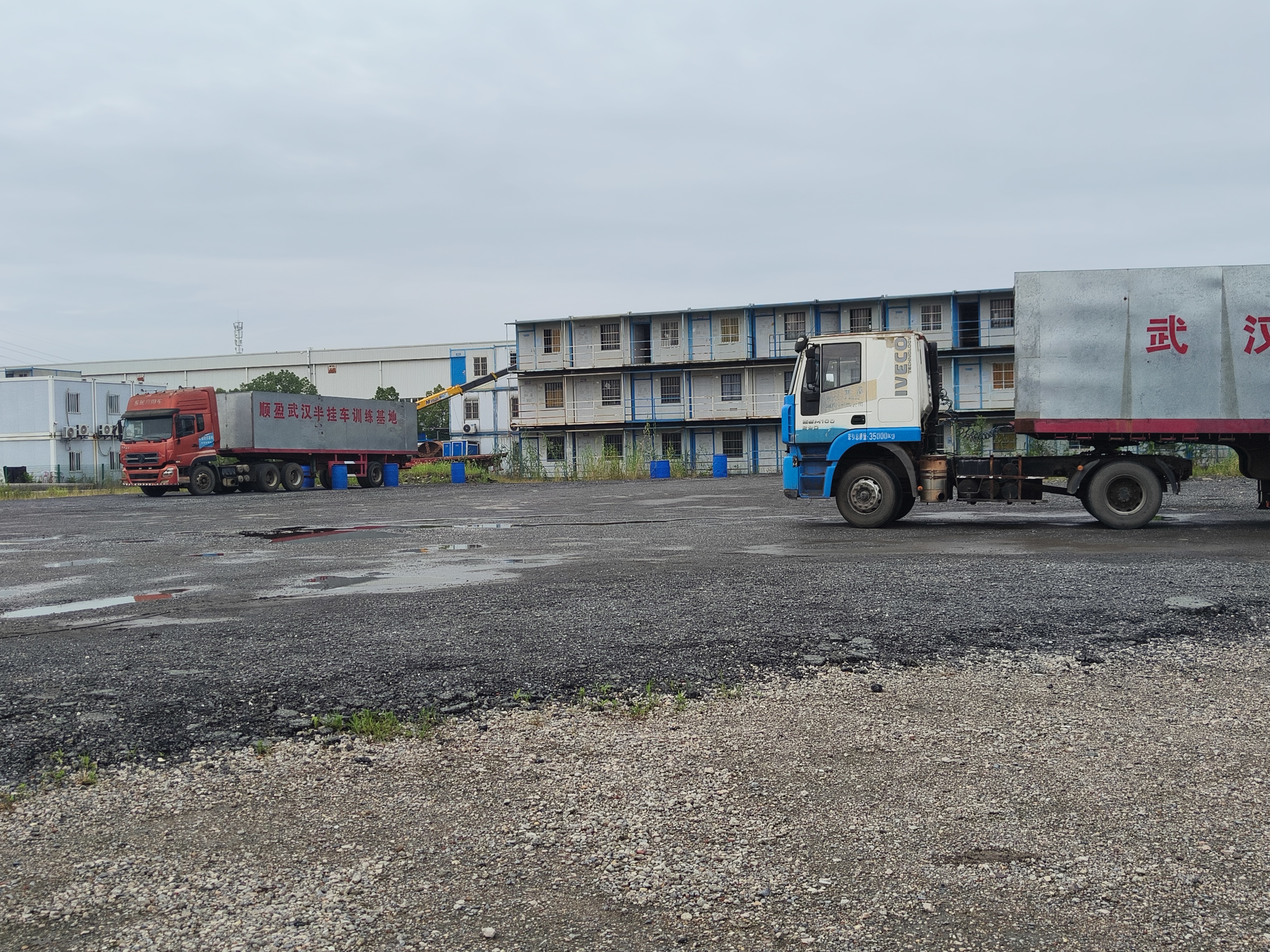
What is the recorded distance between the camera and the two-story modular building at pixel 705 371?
48.3 m

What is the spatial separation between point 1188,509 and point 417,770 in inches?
657

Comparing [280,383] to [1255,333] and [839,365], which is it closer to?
[839,365]

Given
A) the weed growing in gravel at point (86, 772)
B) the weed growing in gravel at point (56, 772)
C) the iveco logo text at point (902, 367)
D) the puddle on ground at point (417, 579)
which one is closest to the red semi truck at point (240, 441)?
the puddle on ground at point (417, 579)

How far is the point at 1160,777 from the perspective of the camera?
3.67m

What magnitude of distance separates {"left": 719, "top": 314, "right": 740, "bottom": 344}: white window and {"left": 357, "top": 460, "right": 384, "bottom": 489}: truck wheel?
19.4 m

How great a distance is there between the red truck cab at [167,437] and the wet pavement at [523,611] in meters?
17.2

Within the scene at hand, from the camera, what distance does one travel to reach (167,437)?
31750mm

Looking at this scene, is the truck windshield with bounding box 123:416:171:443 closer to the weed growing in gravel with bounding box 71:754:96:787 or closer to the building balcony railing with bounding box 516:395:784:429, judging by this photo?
the building balcony railing with bounding box 516:395:784:429

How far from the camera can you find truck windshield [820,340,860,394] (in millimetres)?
14438

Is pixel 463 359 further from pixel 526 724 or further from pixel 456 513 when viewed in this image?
pixel 526 724

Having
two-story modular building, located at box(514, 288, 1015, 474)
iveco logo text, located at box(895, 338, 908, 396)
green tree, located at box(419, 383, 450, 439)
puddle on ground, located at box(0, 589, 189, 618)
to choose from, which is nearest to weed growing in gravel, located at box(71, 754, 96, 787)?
puddle on ground, located at box(0, 589, 189, 618)

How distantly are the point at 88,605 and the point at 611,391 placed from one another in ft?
150

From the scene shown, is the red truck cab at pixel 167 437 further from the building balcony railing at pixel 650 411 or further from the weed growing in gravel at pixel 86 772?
the weed growing in gravel at pixel 86 772

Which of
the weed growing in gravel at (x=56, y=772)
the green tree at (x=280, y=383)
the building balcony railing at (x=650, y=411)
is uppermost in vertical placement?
the green tree at (x=280, y=383)
